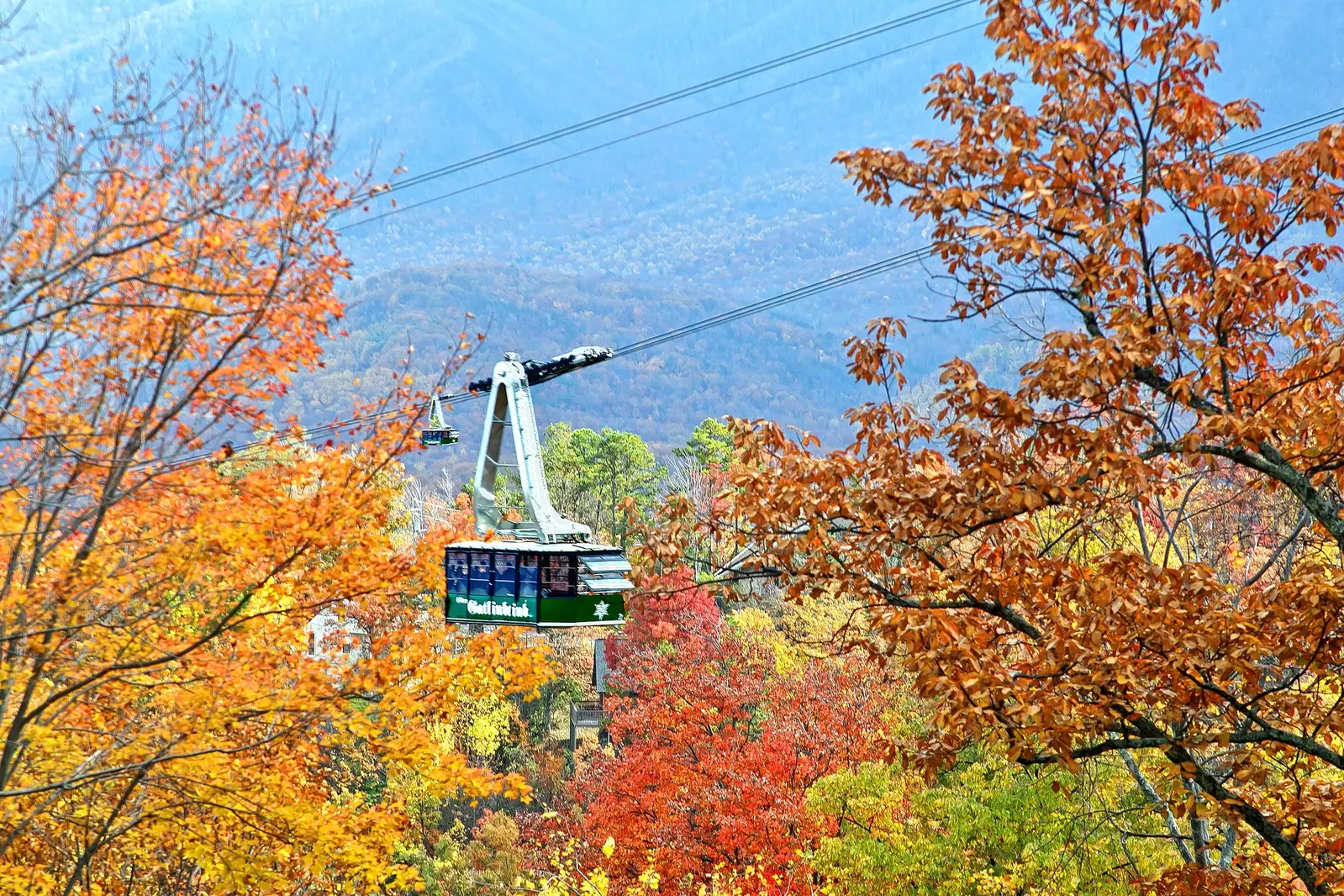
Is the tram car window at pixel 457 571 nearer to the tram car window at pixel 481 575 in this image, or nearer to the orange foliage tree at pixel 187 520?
the tram car window at pixel 481 575

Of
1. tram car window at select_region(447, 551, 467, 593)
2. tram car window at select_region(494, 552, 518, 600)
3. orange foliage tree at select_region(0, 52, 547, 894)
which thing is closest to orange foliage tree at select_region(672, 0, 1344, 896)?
orange foliage tree at select_region(0, 52, 547, 894)

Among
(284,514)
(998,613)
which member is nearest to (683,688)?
(284,514)

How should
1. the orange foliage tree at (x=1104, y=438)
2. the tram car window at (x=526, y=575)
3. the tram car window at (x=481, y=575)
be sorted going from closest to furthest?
the orange foliage tree at (x=1104, y=438)
the tram car window at (x=526, y=575)
the tram car window at (x=481, y=575)

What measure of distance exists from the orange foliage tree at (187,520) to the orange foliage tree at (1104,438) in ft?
13.8

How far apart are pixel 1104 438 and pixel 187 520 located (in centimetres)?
746

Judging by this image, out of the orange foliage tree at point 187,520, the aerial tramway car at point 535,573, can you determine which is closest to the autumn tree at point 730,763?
the aerial tramway car at point 535,573

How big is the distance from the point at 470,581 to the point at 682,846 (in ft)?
33.7

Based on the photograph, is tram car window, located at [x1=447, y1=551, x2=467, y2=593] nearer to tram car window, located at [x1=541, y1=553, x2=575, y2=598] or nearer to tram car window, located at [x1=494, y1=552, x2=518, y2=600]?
tram car window, located at [x1=494, y1=552, x2=518, y2=600]

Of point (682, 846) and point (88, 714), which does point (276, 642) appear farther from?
point (682, 846)

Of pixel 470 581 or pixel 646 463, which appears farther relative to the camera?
pixel 646 463

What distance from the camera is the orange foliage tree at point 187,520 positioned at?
27.1 ft

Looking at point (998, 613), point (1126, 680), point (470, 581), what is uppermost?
point (470, 581)

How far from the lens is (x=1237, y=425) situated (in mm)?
6477

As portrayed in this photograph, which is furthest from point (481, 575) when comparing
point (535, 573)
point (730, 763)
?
point (730, 763)
